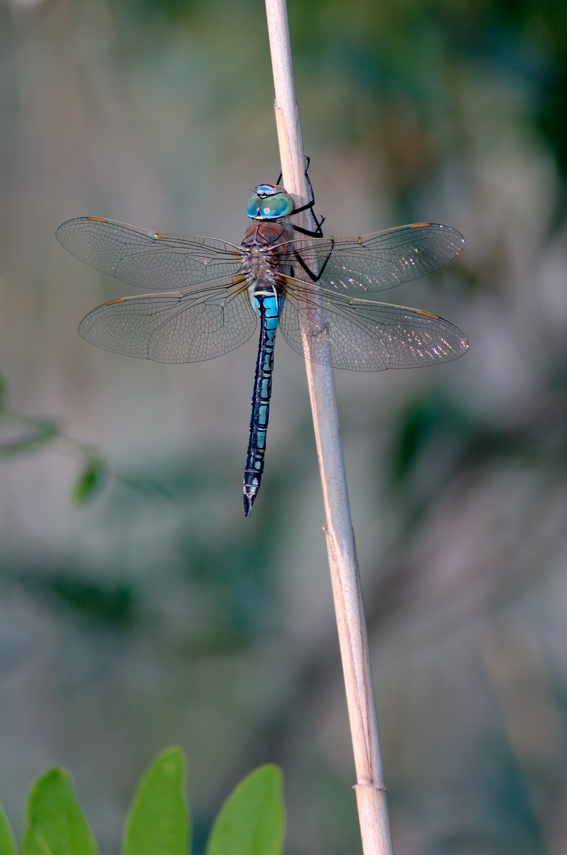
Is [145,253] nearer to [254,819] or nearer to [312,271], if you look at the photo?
[312,271]

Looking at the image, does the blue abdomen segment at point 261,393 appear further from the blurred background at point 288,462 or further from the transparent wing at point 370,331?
the blurred background at point 288,462

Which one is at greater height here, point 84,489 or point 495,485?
point 495,485

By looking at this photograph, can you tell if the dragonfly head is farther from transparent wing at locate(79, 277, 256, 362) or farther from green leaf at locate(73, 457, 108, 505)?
green leaf at locate(73, 457, 108, 505)

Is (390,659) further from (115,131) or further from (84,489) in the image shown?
(115,131)

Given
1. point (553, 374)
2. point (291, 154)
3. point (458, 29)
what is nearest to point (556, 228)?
point (553, 374)

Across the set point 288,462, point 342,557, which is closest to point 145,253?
point 342,557

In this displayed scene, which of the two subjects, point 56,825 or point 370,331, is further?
point 370,331
